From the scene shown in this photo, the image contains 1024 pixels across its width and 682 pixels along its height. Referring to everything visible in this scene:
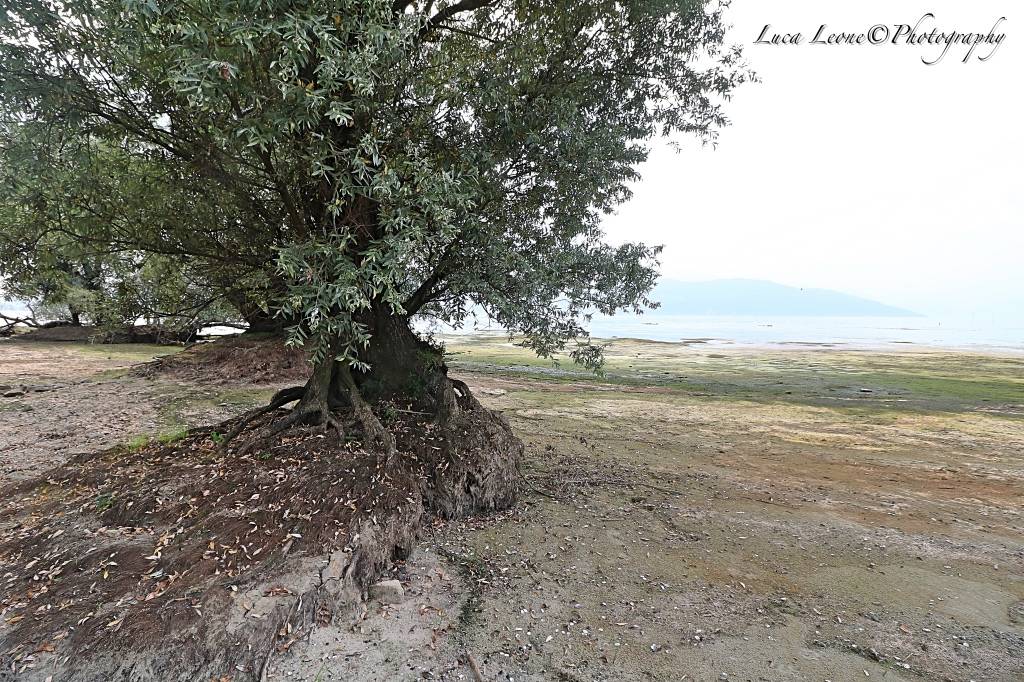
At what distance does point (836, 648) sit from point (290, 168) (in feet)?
24.4

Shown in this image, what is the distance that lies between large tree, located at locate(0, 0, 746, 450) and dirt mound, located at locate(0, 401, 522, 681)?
0.86 meters

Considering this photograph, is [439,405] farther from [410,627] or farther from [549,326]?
[410,627]

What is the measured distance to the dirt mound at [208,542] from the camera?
402 centimetres

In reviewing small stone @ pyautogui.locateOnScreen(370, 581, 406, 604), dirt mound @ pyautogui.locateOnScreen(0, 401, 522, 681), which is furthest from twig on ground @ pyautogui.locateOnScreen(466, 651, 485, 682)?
dirt mound @ pyautogui.locateOnScreen(0, 401, 522, 681)

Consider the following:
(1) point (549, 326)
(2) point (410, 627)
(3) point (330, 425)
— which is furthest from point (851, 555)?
(3) point (330, 425)

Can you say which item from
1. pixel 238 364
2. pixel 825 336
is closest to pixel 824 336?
pixel 825 336

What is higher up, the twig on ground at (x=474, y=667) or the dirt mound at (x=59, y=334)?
the dirt mound at (x=59, y=334)

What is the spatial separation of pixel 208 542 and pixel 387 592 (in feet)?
6.05

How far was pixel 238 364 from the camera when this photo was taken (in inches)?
700

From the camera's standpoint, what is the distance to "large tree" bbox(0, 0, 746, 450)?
4316 mm

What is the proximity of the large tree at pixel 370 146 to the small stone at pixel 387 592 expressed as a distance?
2.05 m

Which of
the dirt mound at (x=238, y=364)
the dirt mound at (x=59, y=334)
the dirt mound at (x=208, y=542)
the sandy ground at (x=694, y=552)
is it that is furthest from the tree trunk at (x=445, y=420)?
the dirt mound at (x=59, y=334)

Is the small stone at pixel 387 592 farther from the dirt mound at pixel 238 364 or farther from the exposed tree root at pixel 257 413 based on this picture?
the dirt mound at pixel 238 364

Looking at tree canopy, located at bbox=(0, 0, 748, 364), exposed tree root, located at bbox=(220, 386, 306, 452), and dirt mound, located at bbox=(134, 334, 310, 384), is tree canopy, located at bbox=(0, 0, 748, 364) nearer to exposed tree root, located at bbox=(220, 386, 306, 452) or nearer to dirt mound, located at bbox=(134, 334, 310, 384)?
exposed tree root, located at bbox=(220, 386, 306, 452)
